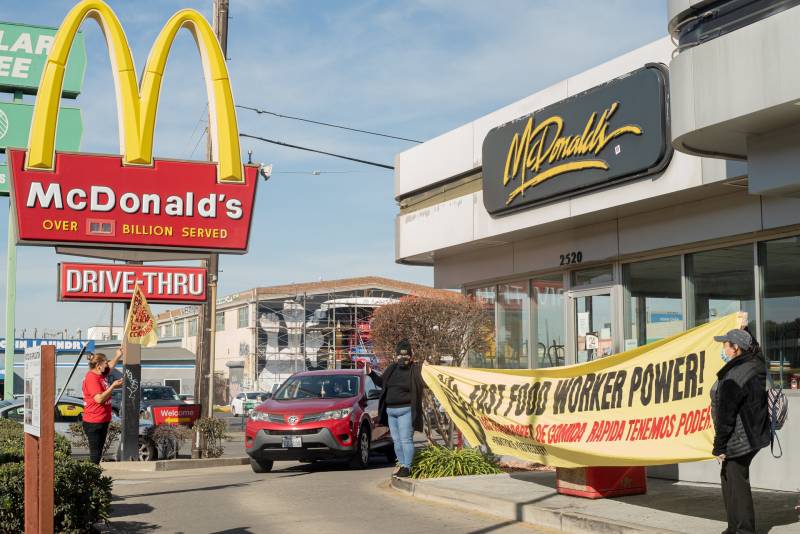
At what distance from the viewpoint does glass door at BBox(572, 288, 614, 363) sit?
15.0 meters

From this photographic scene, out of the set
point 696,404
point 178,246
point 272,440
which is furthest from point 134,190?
point 696,404

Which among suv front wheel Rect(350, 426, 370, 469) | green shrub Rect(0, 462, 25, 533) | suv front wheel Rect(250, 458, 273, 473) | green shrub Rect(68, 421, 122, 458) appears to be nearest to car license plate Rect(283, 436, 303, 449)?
suv front wheel Rect(250, 458, 273, 473)

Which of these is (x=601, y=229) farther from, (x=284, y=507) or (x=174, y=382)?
(x=174, y=382)

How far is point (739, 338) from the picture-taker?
8.28 metres

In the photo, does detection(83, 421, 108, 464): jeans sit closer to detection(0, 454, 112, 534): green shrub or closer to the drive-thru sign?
the drive-thru sign

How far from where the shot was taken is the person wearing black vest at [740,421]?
8125 mm

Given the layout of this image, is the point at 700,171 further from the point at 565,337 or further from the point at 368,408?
the point at 368,408

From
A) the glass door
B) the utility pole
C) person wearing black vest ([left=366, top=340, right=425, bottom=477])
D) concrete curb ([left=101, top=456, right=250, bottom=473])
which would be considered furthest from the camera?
the utility pole

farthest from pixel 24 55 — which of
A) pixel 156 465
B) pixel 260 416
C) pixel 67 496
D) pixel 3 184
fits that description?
pixel 67 496

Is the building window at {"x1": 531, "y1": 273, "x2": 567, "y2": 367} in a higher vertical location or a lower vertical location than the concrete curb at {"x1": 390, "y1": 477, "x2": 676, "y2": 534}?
higher

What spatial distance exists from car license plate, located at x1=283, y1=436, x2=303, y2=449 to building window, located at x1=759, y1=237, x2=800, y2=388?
291 inches

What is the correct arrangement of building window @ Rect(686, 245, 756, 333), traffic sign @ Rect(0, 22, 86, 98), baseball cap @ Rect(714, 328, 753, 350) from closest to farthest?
baseball cap @ Rect(714, 328, 753, 350) → building window @ Rect(686, 245, 756, 333) → traffic sign @ Rect(0, 22, 86, 98)

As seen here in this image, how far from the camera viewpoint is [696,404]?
8.91 m

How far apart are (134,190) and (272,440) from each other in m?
4.61
